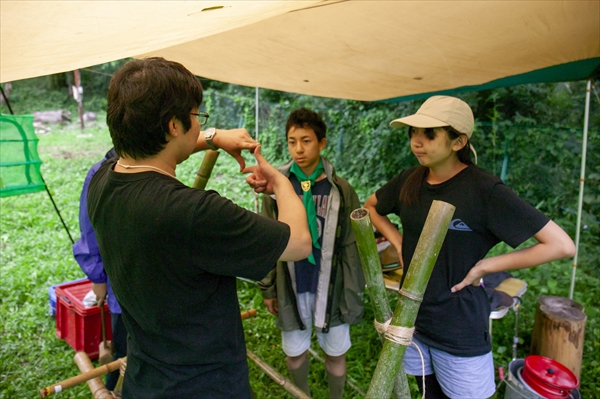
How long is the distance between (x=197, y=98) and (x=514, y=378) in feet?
8.99

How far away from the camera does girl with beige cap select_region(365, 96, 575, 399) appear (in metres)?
1.76

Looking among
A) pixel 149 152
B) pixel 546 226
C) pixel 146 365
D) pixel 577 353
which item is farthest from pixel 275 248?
pixel 577 353

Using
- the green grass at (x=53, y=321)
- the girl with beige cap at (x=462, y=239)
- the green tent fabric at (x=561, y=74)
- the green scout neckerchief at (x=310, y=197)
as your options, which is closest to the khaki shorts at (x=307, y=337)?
the green scout neckerchief at (x=310, y=197)

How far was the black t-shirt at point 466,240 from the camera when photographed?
5.75 feet

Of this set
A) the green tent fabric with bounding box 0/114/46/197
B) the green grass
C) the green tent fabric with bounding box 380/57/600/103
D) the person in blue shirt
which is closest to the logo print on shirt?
the person in blue shirt

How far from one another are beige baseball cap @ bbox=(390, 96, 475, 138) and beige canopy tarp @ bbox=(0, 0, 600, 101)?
480mm

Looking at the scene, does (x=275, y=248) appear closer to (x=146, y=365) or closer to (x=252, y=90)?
(x=146, y=365)

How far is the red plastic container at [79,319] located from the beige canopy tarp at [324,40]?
2159mm

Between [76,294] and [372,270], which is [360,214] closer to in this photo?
[372,270]

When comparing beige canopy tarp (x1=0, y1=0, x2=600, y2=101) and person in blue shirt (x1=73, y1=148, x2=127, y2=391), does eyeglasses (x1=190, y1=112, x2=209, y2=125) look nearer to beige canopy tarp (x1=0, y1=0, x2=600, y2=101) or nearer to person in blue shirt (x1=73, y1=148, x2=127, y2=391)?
beige canopy tarp (x1=0, y1=0, x2=600, y2=101)

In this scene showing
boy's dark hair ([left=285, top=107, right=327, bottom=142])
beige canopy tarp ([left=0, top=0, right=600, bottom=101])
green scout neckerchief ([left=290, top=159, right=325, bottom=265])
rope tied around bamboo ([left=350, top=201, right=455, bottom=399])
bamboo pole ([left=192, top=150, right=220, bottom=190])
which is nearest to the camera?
rope tied around bamboo ([left=350, top=201, right=455, bottom=399])

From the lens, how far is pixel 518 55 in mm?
2809

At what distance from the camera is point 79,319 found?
11.4ft

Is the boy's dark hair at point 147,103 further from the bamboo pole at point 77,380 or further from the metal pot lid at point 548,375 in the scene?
the metal pot lid at point 548,375
